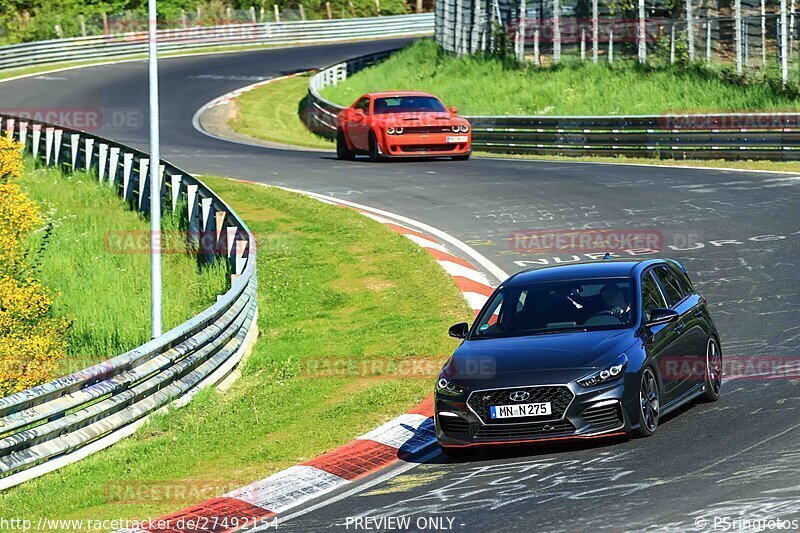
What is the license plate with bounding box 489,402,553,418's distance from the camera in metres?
10.1

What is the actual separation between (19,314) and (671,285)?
1197 centimetres

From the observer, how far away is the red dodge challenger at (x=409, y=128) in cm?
3031

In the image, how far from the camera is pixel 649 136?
29.7m

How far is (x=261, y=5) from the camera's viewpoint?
265ft

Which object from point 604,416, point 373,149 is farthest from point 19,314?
point 604,416

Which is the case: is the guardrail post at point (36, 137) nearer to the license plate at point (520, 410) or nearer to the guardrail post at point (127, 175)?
the guardrail post at point (127, 175)

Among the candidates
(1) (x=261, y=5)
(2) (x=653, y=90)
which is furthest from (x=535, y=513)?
(1) (x=261, y=5)

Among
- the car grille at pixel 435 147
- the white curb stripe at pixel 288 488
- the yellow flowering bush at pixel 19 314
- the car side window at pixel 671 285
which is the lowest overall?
the yellow flowering bush at pixel 19 314

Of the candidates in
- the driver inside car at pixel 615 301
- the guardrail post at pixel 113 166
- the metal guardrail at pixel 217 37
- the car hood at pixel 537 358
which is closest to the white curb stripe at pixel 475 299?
the driver inside car at pixel 615 301

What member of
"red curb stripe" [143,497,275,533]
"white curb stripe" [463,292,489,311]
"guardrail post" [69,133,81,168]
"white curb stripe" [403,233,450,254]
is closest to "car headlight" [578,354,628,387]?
"red curb stripe" [143,497,275,533]

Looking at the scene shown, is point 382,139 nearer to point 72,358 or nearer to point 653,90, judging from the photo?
point 653,90

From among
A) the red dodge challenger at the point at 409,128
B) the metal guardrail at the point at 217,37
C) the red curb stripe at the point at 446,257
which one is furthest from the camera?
the metal guardrail at the point at 217,37

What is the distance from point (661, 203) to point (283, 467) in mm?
13357

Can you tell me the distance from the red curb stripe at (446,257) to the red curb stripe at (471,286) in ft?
2.64
